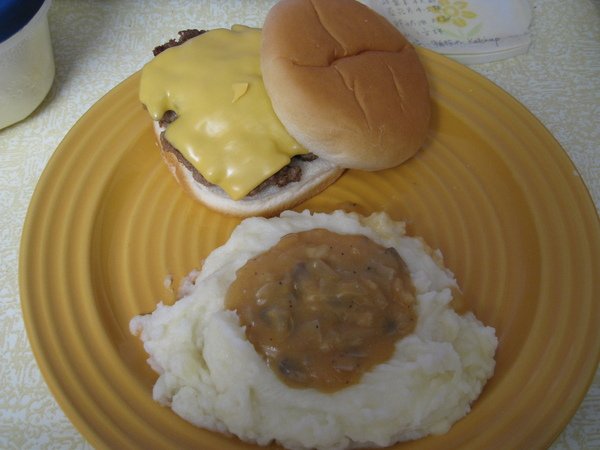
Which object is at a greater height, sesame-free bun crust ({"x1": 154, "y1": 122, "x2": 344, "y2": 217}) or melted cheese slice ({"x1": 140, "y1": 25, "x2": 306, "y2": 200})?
melted cheese slice ({"x1": 140, "y1": 25, "x2": 306, "y2": 200})

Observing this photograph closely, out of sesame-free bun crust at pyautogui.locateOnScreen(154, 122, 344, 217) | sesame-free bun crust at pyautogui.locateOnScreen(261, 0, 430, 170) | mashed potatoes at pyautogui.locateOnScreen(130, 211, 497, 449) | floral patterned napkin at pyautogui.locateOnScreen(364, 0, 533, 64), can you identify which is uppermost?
sesame-free bun crust at pyautogui.locateOnScreen(261, 0, 430, 170)

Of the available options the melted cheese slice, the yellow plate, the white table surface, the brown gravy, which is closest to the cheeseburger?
the melted cheese slice

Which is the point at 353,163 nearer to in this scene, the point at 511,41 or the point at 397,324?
the point at 397,324

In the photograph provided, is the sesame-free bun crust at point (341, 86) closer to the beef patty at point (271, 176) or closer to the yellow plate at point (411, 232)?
the beef patty at point (271, 176)

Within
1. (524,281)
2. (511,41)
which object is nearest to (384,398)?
(524,281)

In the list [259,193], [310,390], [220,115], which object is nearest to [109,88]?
[220,115]

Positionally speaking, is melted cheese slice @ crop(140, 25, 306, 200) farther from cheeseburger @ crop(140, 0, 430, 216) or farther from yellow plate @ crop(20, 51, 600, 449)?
yellow plate @ crop(20, 51, 600, 449)

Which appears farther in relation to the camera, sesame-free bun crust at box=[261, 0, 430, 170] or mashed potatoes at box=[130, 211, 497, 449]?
sesame-free bun crust at box=[261, 0, 430, 170]
